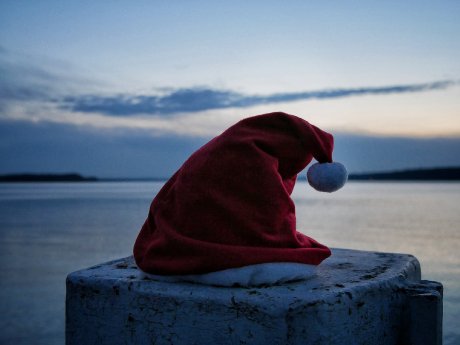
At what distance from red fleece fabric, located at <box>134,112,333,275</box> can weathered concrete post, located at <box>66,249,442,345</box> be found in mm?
95

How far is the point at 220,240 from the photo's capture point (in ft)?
4.86

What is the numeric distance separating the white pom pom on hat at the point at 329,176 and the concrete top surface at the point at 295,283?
0.33m

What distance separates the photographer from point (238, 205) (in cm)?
149

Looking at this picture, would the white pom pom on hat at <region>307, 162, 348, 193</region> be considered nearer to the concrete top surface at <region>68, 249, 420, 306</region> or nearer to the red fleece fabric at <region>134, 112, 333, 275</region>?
the red fleece fabric at <region>134, 112, 333, 275</region>

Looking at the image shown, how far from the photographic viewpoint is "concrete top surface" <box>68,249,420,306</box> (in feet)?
4.36

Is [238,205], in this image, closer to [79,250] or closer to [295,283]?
[295,283]

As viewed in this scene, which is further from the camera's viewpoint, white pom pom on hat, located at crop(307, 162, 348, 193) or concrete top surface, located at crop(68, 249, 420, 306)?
white pom pom on hat, located at crop(307, 162, 348, 193)

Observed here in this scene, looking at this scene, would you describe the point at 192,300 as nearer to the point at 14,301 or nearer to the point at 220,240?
the point at 220,240

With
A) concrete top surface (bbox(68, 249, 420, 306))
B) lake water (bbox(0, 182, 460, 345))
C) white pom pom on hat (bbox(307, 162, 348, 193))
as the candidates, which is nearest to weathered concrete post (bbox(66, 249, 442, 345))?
concrete top surface (bbox(68, 249, 420, 306))

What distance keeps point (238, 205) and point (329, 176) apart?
1.14 feet

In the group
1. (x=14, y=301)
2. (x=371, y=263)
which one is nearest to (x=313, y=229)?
(x=14, y=301)

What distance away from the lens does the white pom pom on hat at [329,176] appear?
5.16ft

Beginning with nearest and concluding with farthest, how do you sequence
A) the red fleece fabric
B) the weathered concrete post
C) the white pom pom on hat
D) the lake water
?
the weathered concrete post < the red fleece fabric < the white pom pom on hat < the lake water

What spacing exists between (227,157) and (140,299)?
554 mm
